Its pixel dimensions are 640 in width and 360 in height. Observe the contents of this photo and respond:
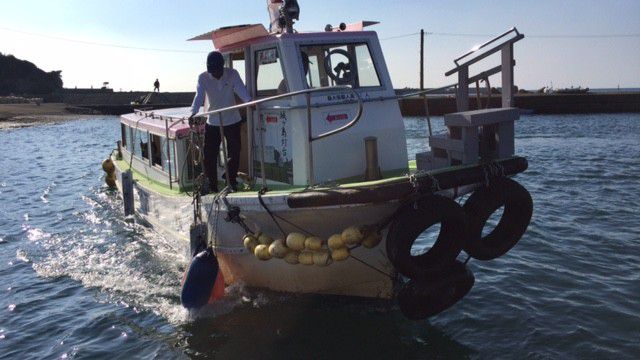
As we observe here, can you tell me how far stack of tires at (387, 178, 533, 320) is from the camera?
222 inches

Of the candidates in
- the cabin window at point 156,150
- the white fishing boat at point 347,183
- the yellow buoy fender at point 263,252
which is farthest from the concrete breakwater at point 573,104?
the yellow buoy fender at point 263,252

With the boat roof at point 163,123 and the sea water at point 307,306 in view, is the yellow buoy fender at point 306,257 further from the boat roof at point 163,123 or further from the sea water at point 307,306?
the boat roof at point 163,123

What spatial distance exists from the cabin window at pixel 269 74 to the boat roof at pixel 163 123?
1751 mm

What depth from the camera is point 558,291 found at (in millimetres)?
7883

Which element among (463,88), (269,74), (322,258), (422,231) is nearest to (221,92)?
(269,74)

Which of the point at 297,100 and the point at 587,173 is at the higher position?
the point at 297,100

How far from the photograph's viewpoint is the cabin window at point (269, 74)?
7234mm

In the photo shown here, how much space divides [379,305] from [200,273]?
2405 millimetres

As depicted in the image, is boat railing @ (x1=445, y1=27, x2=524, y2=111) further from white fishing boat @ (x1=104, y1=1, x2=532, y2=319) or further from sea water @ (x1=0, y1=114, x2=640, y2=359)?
sea water @ (x1=0, y1=114, x2=640, y2=359)

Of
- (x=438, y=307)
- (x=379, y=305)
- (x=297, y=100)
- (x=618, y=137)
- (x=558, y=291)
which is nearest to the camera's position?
(x=438, y=307)

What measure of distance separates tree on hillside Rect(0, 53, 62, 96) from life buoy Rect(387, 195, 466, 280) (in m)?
105

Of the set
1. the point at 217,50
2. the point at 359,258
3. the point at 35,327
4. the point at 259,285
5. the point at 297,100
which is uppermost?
the point at 217,50

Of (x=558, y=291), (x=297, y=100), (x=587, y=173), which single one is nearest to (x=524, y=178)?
(x=587, y=173)

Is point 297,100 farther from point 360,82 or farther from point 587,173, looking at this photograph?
point 587,173
